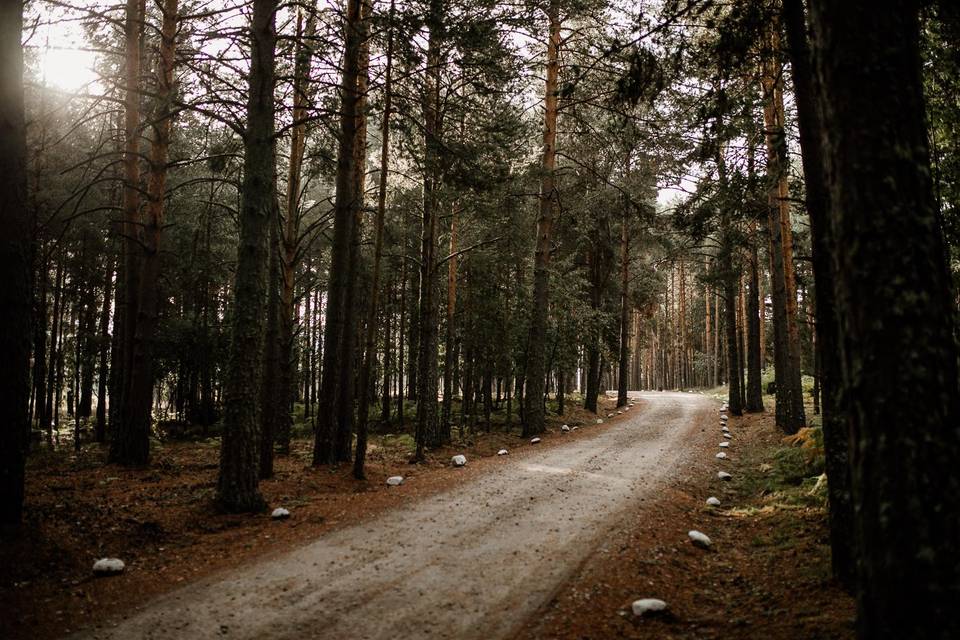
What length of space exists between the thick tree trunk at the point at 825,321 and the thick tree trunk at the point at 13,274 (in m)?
8.54

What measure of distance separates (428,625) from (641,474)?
6.91m

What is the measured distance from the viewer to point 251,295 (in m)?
7.73

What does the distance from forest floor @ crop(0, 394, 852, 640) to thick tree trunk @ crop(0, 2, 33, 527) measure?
76 centimetres

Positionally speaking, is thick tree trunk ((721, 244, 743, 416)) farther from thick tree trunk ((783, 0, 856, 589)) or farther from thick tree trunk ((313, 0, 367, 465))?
thick tree trunk ((783, 0, 856, 589))

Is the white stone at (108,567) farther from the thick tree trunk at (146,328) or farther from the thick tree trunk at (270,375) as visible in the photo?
the thick tree trunk at (146,328)

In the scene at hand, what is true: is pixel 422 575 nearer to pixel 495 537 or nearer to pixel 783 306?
pixel 495 537

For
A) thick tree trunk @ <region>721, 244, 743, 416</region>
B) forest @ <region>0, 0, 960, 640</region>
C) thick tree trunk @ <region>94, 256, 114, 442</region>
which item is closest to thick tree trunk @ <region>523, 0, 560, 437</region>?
forest @ <region>0, 0, 960, 640</region>

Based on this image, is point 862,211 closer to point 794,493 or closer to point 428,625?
point 428,625

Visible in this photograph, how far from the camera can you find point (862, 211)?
2.67m

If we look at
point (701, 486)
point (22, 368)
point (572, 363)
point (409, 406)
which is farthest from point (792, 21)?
point (409, 406)

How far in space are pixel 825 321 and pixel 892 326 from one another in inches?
99.7

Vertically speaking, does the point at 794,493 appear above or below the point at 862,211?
below

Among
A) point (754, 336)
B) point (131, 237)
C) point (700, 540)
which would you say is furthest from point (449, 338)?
point (754, 336)

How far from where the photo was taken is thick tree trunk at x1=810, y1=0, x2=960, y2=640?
2477 mm
